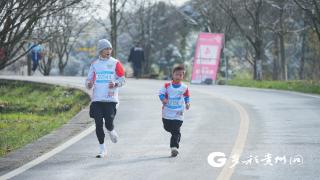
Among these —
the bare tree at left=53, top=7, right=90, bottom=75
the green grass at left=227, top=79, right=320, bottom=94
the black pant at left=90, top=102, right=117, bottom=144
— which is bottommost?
the green grass at left=227, top=79, right=320, bottom=94

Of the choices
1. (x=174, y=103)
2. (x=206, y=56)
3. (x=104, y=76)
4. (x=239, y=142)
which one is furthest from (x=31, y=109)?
(x=206, y=56)

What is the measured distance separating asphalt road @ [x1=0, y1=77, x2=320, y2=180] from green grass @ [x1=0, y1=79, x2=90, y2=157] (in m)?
1.32

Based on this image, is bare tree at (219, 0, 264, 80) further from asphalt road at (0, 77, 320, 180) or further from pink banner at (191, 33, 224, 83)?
asphalt road at (0, 77, 320, 180)

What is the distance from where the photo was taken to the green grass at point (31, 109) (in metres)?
14.5

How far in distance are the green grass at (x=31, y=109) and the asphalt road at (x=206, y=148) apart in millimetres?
1321

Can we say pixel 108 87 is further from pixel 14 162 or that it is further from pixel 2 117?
pixel 2 117

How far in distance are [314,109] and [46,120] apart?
21.6 ft

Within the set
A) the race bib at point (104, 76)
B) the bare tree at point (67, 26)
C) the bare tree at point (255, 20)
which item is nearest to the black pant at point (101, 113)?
the race bib at point (104, 76)

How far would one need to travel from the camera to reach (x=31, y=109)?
22.4 meters

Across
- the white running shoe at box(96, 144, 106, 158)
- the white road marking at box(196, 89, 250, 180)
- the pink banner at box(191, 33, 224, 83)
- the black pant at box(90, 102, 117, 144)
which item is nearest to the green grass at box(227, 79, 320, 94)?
the pink banner at box(191, 33, 224, 83)

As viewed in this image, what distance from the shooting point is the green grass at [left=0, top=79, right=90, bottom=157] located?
47.5 ft

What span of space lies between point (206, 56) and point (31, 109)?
14043mm

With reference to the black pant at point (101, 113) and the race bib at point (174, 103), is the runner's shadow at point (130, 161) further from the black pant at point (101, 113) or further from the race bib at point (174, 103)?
the race bib at point (174, 103)

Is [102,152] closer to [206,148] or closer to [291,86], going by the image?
[206,148]
